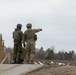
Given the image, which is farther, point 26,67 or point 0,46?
point 0,46

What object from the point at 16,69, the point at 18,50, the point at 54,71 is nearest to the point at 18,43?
the point at 18,50

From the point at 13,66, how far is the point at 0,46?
A: 4.37m

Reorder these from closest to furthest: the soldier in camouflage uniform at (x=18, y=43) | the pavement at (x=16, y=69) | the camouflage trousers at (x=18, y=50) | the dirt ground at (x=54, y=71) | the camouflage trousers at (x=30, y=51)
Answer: the dirt ground at (x=54, y=71)
the pavement at (x=16, y=69)
the camouflage trousers at (x=30, y=51)
the soldier in camouflage uniform at (x=18, y=43)
the camouflage trousers at (x=18, y=50)

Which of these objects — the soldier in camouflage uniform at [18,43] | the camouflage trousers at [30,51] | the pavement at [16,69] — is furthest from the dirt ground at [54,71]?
the soldier in camouflage uniform at [18,43]

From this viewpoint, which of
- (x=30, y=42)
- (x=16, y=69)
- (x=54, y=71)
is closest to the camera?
(x=54, y=71)

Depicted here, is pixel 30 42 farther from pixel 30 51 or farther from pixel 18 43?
pixel 18 43

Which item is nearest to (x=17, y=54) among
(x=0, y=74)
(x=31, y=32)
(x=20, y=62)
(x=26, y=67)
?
(x=20, y=62)

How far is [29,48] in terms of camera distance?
20797 mm

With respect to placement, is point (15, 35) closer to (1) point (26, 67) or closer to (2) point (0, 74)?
(1) point (26, 67)

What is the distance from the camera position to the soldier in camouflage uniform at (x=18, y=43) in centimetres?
2167

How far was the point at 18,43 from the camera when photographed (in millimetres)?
22000

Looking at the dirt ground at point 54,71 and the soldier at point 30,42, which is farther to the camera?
the soldier at point 30,42

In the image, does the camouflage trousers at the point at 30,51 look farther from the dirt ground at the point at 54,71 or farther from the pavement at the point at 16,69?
the dirt ground at the point at 54,71

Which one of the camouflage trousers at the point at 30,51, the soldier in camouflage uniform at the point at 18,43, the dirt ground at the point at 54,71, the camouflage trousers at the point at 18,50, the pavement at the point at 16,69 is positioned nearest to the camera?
the dirt ground at the point at 54,71
